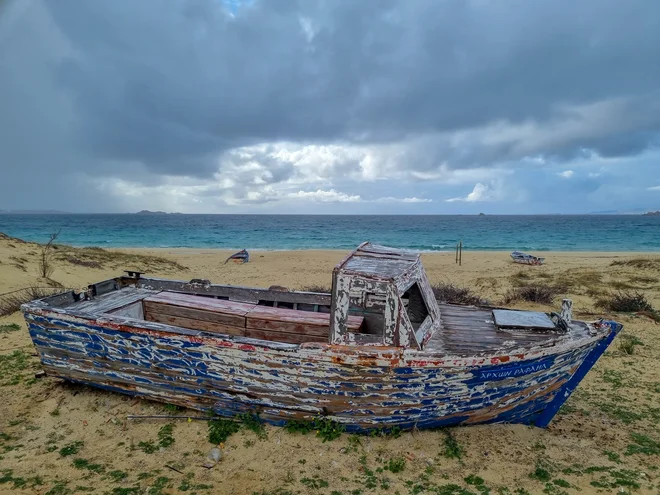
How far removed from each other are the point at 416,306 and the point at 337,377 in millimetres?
1694

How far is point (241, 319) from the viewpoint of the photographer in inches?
226

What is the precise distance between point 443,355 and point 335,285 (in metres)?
1.39

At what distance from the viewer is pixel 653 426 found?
503cm

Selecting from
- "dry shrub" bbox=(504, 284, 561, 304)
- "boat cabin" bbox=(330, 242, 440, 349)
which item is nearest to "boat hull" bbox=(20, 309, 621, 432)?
"boat cabin" bbox=(330, 242, 440, 349)

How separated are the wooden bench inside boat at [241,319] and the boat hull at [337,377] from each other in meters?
0.99

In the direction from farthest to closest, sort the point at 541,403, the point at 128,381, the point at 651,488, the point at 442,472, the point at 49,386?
the point at 49,386 < the point at 128,381 < the point at 541,403 < the point at 442,472 < the point at 651,488

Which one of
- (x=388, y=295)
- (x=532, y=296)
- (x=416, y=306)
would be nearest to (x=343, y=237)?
(x=532, y=296)

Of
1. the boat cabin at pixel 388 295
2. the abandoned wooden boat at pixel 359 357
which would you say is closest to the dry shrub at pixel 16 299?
the abandoned wooden boat at pixel 359 357

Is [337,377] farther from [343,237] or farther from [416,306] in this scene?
[343,237]

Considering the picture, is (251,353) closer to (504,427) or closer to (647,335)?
(504,427)

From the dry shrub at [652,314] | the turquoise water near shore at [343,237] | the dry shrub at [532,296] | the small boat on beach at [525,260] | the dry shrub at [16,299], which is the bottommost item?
the turquoise water near shore at [343,237]

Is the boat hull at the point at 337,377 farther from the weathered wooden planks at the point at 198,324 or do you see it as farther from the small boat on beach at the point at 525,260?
the small boat on beach at the point at 525,260

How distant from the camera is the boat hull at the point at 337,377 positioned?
4.24m

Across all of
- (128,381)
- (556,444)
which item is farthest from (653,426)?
(128,381)
